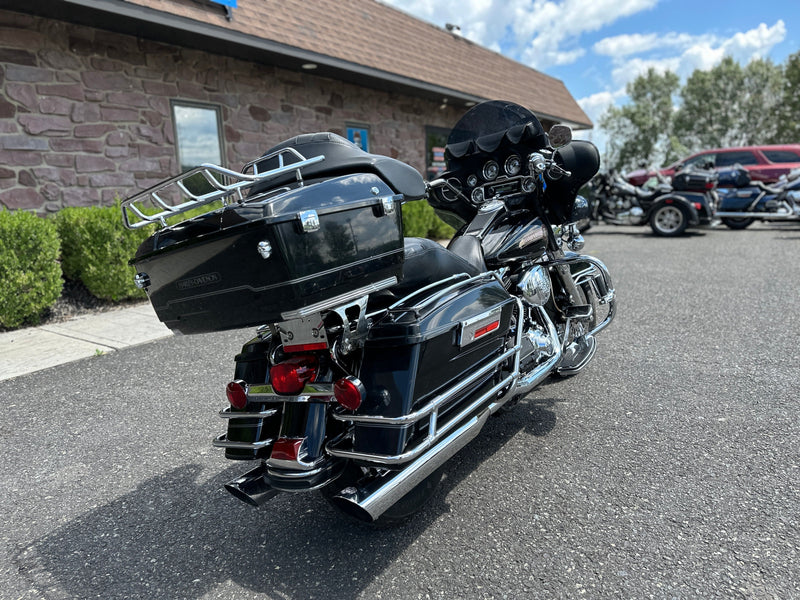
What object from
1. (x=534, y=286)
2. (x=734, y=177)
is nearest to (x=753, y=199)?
(x=734, y=177)

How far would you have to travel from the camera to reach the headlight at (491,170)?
3.33 m

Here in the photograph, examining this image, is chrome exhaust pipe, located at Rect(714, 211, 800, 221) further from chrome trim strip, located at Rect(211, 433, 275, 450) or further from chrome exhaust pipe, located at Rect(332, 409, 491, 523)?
chrome trim strip, located at Rect(211, 433, 275, 450)

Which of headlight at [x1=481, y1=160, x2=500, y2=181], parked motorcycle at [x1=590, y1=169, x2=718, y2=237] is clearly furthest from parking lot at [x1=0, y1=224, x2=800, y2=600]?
parked motorcycle at [x1=590, y1=169, x2=718, y2=237]

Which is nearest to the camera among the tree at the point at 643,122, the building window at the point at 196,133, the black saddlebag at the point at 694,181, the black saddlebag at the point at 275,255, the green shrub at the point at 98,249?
the black saddlebag at the point at 275,255

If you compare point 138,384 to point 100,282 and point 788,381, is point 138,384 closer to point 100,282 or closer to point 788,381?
point 100,282

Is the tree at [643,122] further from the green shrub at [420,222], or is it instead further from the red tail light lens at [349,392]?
the red tail light lens at [349,392]

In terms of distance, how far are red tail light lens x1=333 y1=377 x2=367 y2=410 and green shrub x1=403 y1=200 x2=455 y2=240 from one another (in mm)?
7312

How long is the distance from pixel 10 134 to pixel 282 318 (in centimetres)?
630

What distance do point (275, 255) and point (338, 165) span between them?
521mm

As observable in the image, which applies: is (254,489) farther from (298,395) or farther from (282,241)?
(282,241)

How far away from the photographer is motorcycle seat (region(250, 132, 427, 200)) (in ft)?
6.52

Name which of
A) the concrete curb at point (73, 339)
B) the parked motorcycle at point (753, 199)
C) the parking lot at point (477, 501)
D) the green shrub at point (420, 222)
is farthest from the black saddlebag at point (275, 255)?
the parked motorcycle at point (753, 199)

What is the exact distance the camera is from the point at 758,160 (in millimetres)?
14078

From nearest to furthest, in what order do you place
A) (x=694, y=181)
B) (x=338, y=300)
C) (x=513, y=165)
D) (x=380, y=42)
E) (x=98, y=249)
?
(x=338, y=300) → (x=513, y=165) → (x=98, y=249) → (x=380, y=42) → (x=694, y=181)
